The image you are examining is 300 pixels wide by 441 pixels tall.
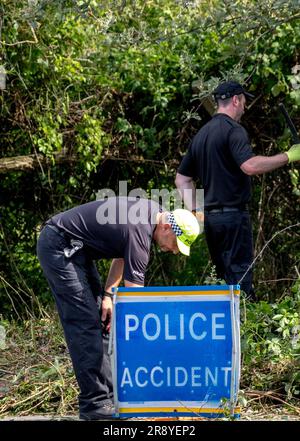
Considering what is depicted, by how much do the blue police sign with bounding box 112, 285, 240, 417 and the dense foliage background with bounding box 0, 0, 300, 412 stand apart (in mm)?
3252

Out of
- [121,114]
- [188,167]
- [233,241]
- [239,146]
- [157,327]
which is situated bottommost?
[157,327]

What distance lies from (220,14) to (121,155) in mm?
2425

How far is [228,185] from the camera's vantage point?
7.37m

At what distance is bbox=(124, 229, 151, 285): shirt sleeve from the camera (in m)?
5.42

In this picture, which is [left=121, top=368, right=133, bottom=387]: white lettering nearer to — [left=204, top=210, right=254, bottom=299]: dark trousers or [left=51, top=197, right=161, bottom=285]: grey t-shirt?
[left=51, top=197, right=161, bottom=285]: grey t-shirt

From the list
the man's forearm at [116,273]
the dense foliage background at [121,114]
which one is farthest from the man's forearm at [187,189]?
the man's forearm at [116,273]

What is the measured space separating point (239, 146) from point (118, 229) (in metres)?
2.02

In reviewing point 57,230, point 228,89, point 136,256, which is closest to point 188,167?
point 228,89

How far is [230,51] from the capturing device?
8.48 metres

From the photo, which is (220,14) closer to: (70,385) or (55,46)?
(55,46)

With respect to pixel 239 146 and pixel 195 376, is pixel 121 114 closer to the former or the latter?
pixel 239 146

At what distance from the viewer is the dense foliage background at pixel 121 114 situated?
878 cm
